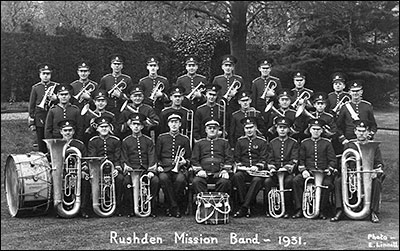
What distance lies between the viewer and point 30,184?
6.22 metres

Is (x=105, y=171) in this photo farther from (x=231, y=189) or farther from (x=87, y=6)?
(x=87, y=6)

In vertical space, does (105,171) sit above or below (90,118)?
below

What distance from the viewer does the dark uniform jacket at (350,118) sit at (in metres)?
7.28

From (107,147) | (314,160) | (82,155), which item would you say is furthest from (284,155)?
(82,155)

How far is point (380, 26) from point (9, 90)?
19.0 feet

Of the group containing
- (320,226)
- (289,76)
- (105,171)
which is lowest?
(320,226)

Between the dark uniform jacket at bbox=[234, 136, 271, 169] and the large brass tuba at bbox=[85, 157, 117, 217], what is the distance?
1.48 m

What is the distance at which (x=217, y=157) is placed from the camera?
6.97 m

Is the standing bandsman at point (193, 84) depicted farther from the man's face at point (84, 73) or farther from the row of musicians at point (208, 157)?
the man's face at point (84, 73)

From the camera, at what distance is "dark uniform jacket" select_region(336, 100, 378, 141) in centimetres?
728

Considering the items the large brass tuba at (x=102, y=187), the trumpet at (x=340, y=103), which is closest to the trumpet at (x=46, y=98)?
the large brass tuba at (x=102, y=187)

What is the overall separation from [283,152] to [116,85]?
7.87 feet

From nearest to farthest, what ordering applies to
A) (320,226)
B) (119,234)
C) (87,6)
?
(119,234) → (320,226) → (87,6)

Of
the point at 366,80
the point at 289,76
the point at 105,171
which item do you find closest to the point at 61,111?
the point at 105,171
